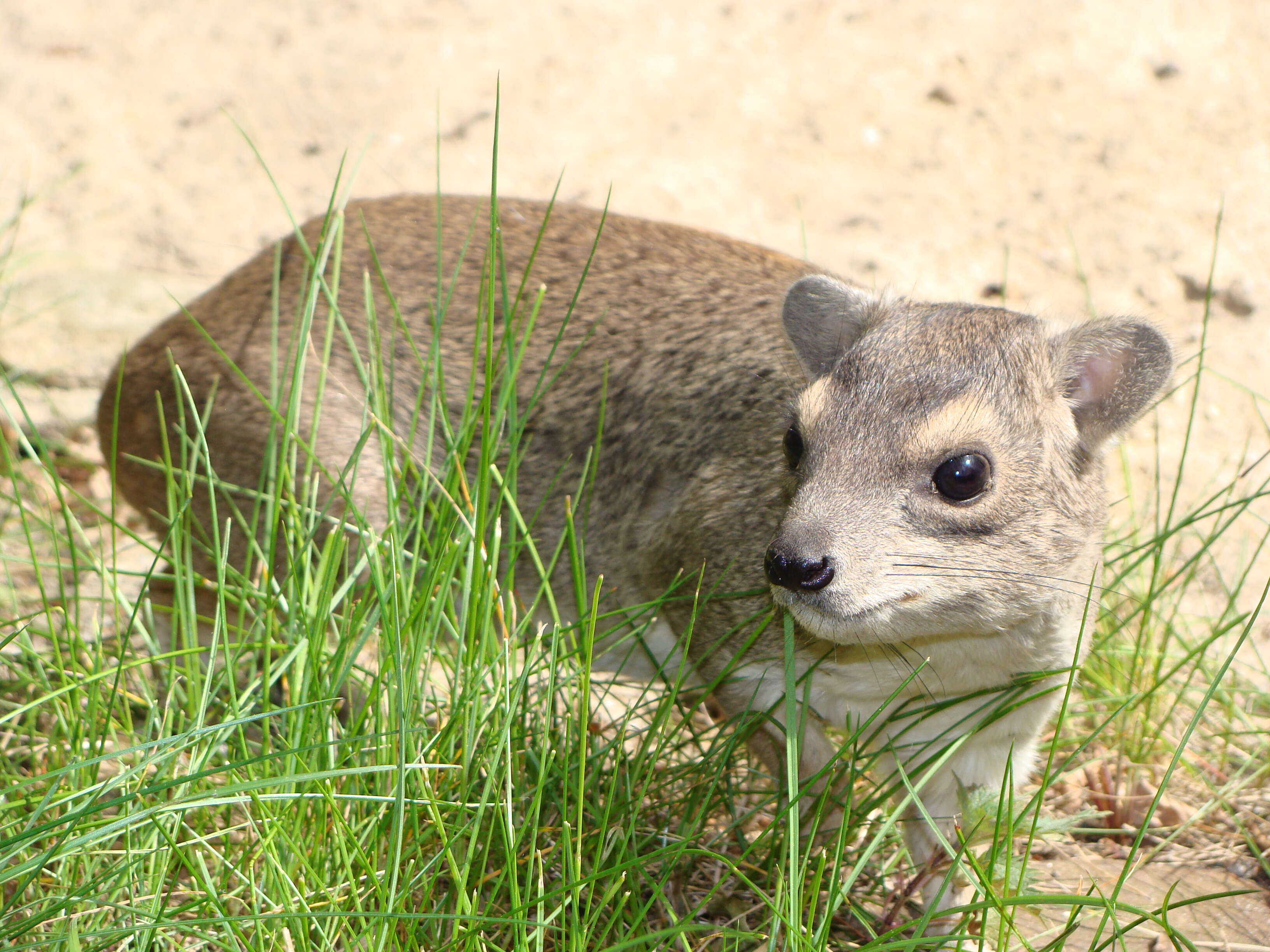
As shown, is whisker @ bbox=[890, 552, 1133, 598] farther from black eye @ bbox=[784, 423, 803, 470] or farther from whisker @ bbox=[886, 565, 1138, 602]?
black eye @ bbox=[784, 423, 803, 470]

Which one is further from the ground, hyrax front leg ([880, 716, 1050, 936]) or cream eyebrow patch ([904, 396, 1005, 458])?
cream eyebrow patch ([904, 396, 1005, 458])

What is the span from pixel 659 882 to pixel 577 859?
9.4 inches

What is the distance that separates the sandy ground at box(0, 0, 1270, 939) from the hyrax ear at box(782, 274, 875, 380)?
283cm

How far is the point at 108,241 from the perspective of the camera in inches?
300

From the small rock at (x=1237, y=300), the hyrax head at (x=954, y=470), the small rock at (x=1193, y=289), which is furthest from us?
the small rock at (x=1193, y=289)

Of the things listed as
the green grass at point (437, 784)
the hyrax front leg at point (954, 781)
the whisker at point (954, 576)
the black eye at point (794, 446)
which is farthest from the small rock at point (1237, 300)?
the black eye at point (794, 446)

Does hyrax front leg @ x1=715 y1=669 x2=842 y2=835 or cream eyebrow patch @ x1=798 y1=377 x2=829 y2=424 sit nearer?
cream eyebrow patch @ x1=798 y1=377 x2=829 y2=424

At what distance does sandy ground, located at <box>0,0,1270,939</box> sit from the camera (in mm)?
7004

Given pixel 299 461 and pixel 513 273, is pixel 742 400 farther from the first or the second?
pixel 299 461

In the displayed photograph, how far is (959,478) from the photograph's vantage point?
3.18 m

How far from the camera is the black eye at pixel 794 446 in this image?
349 centimetres

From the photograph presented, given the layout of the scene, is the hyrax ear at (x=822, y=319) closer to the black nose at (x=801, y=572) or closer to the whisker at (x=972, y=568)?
the whisker at (x=972, y=568)

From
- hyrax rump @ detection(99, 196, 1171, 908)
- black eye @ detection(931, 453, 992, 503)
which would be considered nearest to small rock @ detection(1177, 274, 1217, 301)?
hyrax rump @ detection(99, 196, 1171, 908)

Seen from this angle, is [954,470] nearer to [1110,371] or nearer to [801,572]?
[801,572]
